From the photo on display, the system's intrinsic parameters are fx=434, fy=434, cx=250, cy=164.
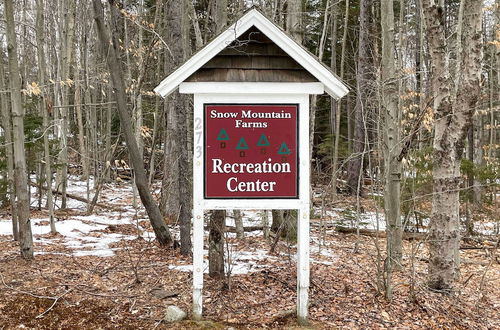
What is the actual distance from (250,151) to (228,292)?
2.15 metres

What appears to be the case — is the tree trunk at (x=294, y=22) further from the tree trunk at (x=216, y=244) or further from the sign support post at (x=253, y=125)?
the tree trunk at (x=216, y=244)

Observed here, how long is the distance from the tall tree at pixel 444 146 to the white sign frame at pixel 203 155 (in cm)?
242

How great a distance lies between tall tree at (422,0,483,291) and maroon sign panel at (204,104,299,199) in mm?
2677

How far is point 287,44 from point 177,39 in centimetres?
324

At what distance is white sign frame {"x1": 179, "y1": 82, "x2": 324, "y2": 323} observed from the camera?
4.98m

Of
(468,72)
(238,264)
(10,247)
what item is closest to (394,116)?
(468,72)

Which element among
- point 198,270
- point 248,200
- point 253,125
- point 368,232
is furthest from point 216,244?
point 368,232

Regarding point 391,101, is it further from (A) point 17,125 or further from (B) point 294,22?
(A) point 17,125

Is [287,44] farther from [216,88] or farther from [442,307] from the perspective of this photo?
[442,307]

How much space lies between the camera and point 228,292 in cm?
599

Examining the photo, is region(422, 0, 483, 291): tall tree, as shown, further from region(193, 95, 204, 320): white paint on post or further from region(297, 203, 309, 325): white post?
region(193, 95, 204, 320): white paint on post

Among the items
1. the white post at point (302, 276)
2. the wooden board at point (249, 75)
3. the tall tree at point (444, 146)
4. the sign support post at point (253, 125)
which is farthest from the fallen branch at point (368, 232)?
the wooden board at point (249, 75)

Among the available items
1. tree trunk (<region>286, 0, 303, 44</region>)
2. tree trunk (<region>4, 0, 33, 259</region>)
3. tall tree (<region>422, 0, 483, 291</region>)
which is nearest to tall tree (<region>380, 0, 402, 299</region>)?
tall tree (<region>422, 0, 483, 291</region>)

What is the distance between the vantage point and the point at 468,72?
6621mm
